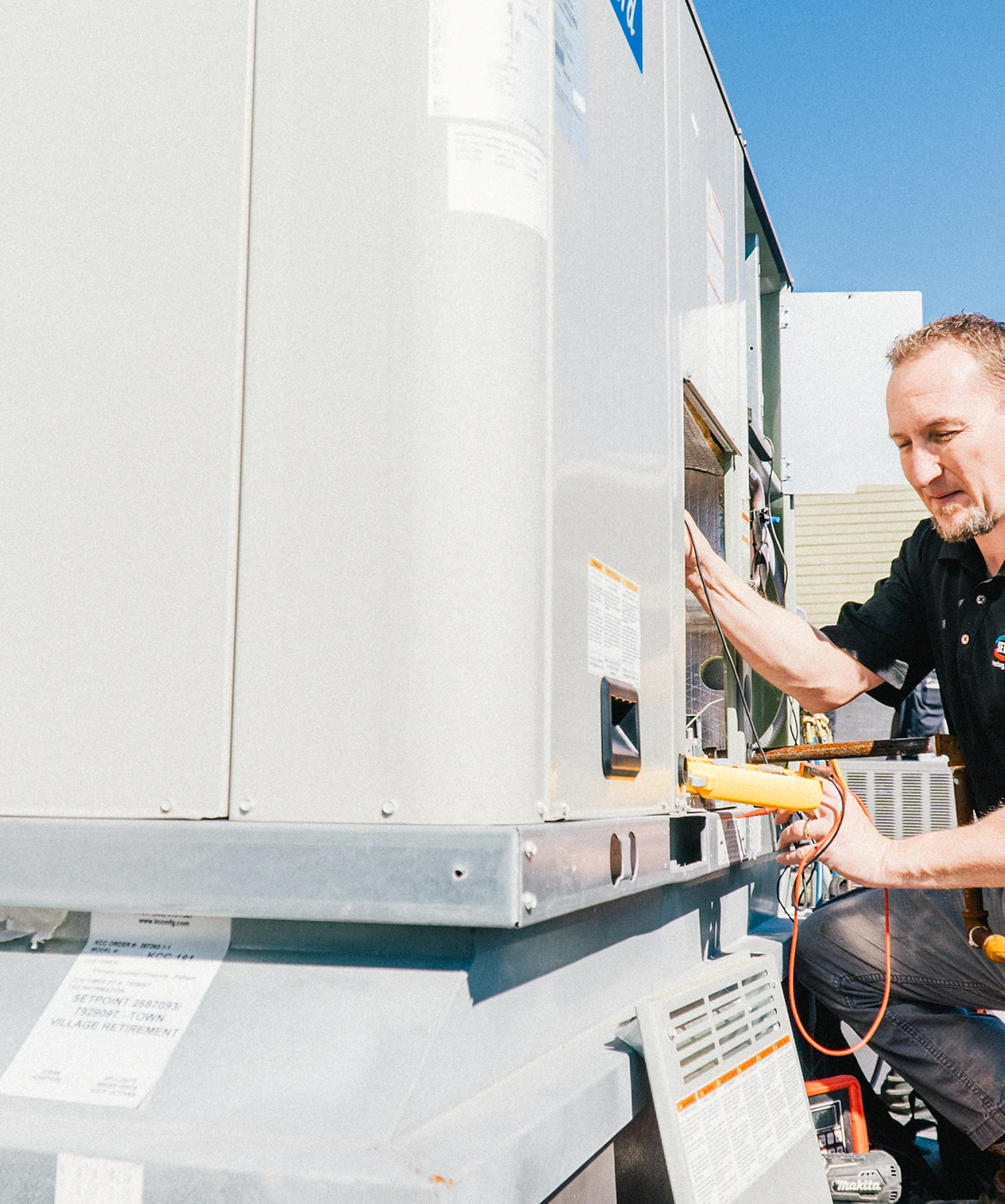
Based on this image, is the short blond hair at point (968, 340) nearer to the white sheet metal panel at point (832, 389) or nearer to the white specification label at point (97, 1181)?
the white sheet metal panel at point (832, 389)

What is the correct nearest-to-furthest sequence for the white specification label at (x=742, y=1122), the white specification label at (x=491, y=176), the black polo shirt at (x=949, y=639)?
the white specification label at (x=491, y=176)
the white specification label at (x=742, y=1122)
the black polo shirt at (x=949, y=639)

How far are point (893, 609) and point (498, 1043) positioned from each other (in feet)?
6.64

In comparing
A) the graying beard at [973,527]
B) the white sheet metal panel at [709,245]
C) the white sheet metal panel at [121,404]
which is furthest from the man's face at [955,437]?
the white sheet metal panel at [121,404]

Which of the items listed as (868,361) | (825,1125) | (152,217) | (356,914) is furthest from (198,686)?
(868,361)

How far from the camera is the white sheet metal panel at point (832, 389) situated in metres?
4.37

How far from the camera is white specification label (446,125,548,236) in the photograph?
4.26ft

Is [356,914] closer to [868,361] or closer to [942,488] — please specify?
[942,488]

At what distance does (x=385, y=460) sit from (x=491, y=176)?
37 centimetres

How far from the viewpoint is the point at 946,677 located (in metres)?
2.72

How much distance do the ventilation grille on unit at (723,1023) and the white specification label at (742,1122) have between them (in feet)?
0.08

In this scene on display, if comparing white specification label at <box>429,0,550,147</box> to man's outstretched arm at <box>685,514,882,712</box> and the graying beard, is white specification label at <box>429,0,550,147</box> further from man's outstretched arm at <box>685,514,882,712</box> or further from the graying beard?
the graying beard

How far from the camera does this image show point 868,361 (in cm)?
440

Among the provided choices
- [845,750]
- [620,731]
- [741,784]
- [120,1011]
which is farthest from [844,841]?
[120,1011]

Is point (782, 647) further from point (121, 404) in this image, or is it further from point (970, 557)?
point (121, 404)
